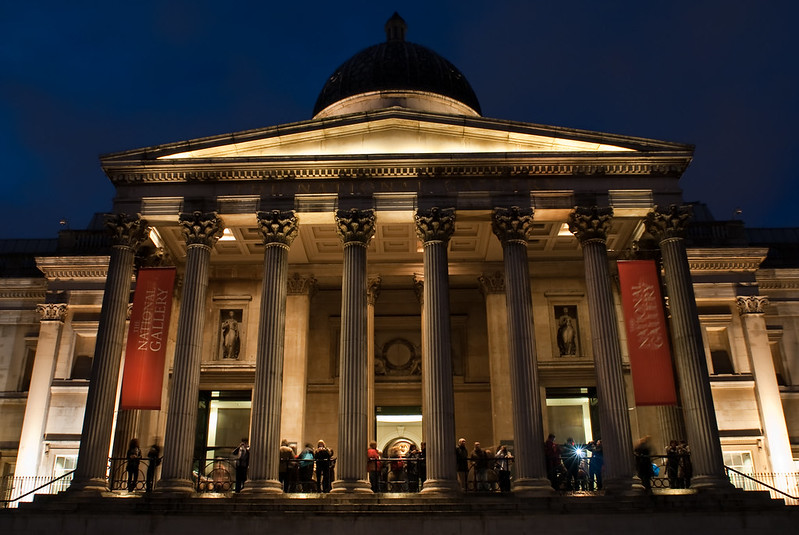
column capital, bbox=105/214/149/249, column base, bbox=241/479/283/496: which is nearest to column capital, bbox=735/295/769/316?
column base, bbox=241/479/283/496

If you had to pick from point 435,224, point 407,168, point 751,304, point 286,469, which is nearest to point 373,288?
point 435,224

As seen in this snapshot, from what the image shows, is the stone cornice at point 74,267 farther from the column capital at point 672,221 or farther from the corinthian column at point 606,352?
the column capital at point 672,221

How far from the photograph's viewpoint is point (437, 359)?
72.5 ft

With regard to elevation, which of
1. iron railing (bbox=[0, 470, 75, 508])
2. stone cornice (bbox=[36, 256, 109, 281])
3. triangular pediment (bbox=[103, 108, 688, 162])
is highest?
triangular pediment (bbox=[103, 108, 688, 162])

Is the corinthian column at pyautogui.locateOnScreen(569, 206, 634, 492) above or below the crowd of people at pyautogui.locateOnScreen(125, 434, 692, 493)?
above

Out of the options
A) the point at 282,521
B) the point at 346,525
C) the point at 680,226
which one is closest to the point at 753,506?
the point at 680,226

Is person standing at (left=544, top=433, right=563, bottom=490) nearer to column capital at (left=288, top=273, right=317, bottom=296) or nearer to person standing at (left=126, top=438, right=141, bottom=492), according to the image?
column capital at (left=288, top=273, right=317, bottom=296)

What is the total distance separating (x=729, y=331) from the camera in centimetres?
3055

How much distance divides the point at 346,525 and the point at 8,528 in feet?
27.6

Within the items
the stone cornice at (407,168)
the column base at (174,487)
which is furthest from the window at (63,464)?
the stone cornice at (407,168)

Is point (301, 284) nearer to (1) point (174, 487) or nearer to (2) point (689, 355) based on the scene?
(1) point (174, 487)

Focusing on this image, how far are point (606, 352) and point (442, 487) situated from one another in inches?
247

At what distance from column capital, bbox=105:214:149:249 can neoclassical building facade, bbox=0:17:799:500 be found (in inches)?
2.3

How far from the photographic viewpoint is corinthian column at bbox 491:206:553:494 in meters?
21.0
